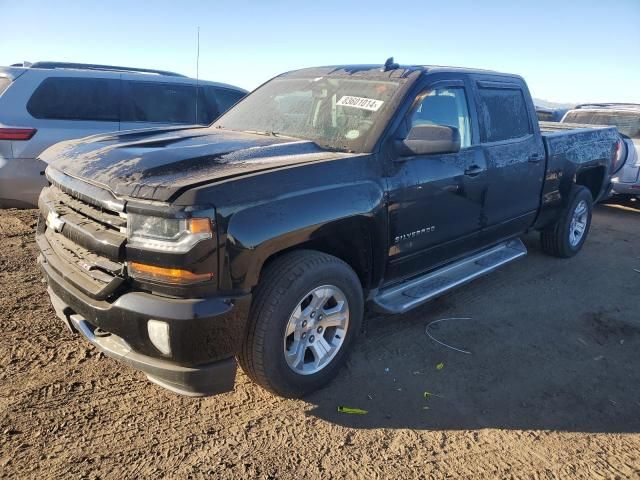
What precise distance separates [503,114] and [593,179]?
2460 mm

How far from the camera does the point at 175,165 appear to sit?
2.70 m

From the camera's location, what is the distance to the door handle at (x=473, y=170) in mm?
3846

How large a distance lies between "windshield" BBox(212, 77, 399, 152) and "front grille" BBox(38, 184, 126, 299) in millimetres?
1496

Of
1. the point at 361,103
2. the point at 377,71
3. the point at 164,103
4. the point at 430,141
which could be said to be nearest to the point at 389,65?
the point at 377,71

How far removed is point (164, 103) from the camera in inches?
272

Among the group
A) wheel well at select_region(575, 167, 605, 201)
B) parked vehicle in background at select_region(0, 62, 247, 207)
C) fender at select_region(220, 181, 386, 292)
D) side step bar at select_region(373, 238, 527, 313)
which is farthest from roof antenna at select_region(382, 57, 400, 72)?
parked vehicle in background at select_region(0, 62, 247, 207)

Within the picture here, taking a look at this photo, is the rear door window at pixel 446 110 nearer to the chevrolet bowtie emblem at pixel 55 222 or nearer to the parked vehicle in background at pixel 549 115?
the chevrolet bowtie emblem at pixel 55 222

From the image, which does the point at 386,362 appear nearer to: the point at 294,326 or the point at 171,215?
the point at 294,326

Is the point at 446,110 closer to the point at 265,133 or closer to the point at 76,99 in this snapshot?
the point at 265,133

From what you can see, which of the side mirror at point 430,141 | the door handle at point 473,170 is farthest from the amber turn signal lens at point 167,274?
the door handle at point 473,170

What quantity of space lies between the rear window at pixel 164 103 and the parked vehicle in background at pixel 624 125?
6.28 meters

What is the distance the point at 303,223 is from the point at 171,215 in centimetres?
70

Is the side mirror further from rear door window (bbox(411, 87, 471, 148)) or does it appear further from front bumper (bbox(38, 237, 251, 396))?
front bumper (bbox(38, 237, 251, 396))

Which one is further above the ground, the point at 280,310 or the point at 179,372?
the point at 280,310
